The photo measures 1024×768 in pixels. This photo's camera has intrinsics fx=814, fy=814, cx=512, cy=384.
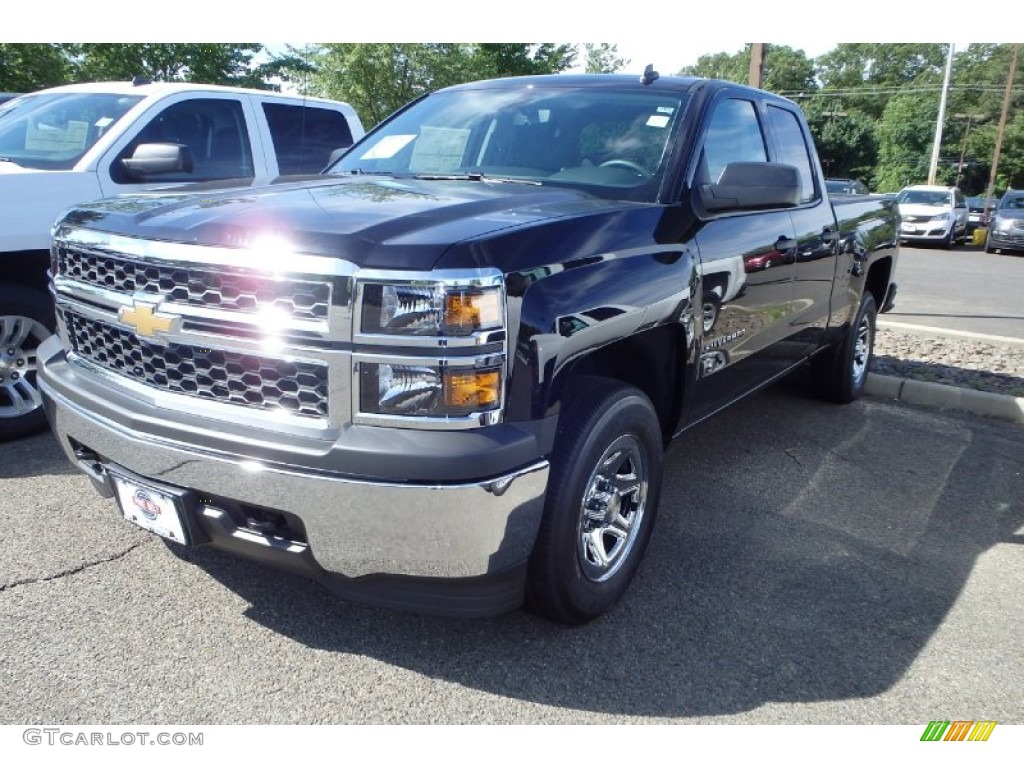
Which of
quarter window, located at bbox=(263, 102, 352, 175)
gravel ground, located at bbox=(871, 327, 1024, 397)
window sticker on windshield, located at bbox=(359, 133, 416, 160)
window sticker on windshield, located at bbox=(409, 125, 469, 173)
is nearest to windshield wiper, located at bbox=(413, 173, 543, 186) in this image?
window sticker on windshield, located at bbox=(409, 125, 469, 173)

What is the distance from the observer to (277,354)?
87.4 inches

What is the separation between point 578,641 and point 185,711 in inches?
49.0

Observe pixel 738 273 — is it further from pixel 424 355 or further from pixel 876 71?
pixel 876 71

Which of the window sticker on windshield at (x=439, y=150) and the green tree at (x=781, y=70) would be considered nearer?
the window sticker on windshield at (x=439, y=150)

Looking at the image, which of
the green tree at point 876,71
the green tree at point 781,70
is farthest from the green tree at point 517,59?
the green tree at point 876,71

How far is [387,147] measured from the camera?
390 centimetres

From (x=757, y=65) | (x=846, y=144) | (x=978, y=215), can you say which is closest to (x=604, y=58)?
(x=846, y=144)

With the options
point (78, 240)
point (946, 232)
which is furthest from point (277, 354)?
point (946, 232)

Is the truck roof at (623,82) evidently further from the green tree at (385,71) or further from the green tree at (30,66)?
the green tree at (385,71)

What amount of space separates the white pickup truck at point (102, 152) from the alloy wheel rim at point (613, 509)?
9.75ft

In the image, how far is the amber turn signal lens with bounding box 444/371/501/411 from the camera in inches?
84.0

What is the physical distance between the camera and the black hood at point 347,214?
2174 mm

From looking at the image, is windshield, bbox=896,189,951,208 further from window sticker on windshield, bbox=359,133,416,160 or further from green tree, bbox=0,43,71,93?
window sticker on windshield, bbox=359,133,416,160

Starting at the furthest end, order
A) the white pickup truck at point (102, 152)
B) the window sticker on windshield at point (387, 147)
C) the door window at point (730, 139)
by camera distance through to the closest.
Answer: the white pickup truck at point (102, 152) < the window sticker on windshield at point (387, 147) < the door window at point (730, 139)
